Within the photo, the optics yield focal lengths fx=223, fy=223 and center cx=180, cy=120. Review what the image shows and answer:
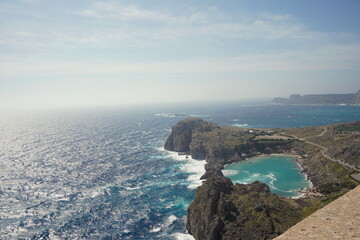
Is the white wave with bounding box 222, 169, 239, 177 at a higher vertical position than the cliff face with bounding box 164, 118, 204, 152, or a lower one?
lower

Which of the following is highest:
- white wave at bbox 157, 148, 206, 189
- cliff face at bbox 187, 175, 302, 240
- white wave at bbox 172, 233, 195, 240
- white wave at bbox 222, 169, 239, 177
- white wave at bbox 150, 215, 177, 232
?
cliff face at bbox 187, 175, 302, 240

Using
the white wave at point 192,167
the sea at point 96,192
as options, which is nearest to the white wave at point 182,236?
the sea at point 96,192

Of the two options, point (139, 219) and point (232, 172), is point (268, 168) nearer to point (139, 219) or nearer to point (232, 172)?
point (232, 172)

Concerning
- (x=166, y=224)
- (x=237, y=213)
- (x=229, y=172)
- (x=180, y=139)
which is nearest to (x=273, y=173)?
(x=229, y=172)

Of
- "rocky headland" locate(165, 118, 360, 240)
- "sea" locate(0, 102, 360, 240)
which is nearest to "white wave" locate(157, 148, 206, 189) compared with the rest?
"sea" locate(0, 102, 360, 240)

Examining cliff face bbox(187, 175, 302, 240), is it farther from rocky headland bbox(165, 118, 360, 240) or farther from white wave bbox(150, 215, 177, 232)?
white wave bbox(150, 215, 177, 232)

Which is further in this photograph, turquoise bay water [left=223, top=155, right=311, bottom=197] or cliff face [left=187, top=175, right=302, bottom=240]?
turquoise bay water [left=223, top=155, right=311, bottom=197]

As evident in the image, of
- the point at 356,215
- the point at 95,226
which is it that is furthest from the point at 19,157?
the point at 356,215
